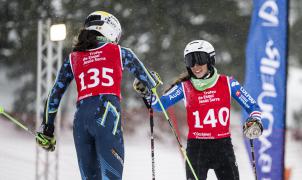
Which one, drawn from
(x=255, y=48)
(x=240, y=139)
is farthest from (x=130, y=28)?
(x=255, y=48)

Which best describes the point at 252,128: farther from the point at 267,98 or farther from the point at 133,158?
the point at 133,158

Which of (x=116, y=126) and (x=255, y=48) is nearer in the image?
(x=116, y=126)

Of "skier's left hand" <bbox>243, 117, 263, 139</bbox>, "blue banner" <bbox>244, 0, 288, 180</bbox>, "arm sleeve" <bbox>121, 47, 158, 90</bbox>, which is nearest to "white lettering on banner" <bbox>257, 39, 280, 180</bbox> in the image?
"blue banner" <bbox>244, 0, 288, 180</bbox>

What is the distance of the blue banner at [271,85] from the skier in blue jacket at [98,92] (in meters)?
4.78

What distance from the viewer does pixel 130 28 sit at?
45.0 ft

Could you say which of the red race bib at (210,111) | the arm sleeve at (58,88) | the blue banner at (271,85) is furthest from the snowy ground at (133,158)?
the arm sleeve at (58,88)

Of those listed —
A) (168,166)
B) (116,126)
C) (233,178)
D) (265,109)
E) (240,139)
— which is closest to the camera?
(116,126)

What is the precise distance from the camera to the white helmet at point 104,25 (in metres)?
3.38

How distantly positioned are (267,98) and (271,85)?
20 cm

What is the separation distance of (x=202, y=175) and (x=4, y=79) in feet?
43.4

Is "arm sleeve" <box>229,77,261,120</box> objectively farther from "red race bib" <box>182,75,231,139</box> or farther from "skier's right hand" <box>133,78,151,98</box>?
"skier's right hand" <box>133,78,151,98</box>

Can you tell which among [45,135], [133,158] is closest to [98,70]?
[45,135]

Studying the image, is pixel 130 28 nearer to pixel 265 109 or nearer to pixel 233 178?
pixel 265 109

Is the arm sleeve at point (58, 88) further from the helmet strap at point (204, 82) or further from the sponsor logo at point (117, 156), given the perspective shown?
the helmet strap at point (204, 82)
